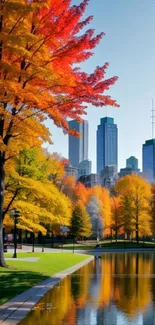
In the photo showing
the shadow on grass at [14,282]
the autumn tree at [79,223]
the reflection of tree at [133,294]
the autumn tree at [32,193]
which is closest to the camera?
the reflection of tree at [133,294]

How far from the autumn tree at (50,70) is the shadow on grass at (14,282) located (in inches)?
203

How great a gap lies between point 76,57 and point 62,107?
78.5 inches

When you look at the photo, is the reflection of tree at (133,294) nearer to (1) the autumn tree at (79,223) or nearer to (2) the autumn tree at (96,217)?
(1) the autumn tree at (79,223)

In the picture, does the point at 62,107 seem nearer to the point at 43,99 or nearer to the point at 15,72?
the point at 43,99

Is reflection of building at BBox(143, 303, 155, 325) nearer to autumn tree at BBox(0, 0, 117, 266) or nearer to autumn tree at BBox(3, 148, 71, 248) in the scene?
autumn tree at BBox(0, 0, 117, 266)

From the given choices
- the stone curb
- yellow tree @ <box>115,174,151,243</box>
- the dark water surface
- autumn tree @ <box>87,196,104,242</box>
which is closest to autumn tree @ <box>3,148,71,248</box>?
the stone curb

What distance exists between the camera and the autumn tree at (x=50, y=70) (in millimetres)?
16656

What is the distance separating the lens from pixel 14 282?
56.8 feet

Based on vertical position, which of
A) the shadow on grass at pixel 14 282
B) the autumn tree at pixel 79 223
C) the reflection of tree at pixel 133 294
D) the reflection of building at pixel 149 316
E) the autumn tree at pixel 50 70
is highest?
the autumn tree at pixel 50 70

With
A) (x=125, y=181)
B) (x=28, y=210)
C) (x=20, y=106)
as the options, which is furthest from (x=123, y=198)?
(x=20, y=106)

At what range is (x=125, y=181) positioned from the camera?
288ft

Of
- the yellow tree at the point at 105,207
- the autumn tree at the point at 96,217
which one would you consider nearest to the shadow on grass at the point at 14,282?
the autumn tree at the point at 96,217

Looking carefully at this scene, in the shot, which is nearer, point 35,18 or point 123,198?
point 35,18

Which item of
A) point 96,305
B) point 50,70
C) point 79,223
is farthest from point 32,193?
point 79,223
